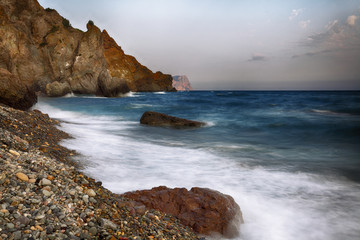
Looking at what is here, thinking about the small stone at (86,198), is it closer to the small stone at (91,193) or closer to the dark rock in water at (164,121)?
the small stone at (91,193)

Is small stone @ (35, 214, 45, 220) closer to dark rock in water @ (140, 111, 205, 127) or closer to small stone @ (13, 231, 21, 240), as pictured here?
small stone @ (13, 231, 21, 240)

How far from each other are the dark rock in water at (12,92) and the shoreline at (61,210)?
712cm

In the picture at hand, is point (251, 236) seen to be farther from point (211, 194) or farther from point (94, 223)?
point (94, 223)

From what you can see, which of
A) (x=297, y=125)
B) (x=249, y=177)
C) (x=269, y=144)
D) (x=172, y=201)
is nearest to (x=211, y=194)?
(x=172, y=201)

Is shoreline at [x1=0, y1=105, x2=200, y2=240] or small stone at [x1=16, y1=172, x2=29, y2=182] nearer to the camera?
shoreline at [x1=0, y1=105, x2=200, y2=240]

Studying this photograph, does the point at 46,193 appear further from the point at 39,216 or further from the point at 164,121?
the point at 164,121

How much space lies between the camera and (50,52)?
41.1 meters

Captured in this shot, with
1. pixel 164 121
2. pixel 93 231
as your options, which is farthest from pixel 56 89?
pixel 93 231

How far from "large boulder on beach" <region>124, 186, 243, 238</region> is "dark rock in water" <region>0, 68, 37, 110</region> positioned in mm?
8056

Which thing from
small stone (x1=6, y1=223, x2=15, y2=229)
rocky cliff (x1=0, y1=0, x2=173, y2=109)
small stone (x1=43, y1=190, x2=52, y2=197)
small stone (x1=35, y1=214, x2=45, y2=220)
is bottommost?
small stone (x1=35, y1=214, x2=45, y2=220)

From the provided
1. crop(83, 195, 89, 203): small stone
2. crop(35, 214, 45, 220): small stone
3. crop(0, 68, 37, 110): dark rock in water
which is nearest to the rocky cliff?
crop(0, 68, 37, 110): dark rock in water

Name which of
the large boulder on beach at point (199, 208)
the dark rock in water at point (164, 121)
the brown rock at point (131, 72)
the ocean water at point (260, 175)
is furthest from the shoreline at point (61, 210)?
the brown rock at point (131, 72)

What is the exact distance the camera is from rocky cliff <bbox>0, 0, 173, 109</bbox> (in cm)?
3102

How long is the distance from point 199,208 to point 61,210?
1.98 meters
